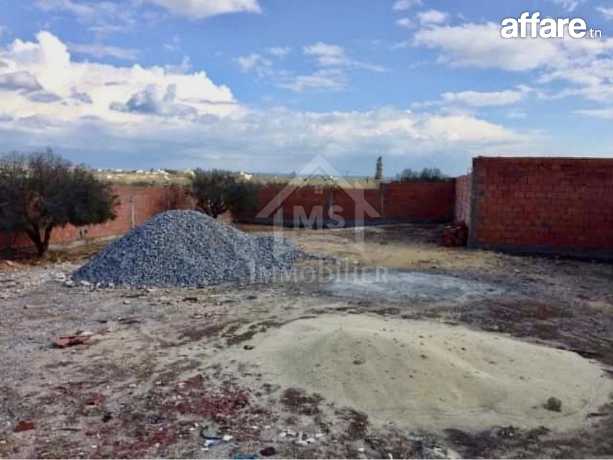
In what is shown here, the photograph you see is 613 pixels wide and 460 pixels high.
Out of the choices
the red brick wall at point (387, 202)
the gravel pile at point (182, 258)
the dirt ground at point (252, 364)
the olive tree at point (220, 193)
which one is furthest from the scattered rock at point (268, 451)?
the red brick wall at point (387, 202)

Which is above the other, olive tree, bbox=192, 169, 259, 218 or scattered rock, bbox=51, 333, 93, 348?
olive tree, bbox=192, 169, 259, 218

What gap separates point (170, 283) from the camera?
29.6 feet

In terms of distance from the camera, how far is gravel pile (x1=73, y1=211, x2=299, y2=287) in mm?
9133

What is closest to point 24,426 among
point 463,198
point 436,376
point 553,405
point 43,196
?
point 436,376

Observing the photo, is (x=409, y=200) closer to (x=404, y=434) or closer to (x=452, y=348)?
(x=452, y=348)

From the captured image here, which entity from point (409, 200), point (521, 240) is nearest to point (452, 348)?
point (521, 240)

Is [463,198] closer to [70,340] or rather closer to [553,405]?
[553,405]

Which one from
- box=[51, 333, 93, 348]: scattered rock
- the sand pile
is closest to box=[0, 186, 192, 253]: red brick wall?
box=[51, 333, 93, 348]: scattered rock

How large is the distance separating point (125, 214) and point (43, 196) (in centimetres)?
455

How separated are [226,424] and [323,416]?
0.71 m

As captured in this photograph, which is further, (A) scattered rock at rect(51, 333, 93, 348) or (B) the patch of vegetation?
(B) the patch of vegetation

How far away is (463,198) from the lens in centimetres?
1595

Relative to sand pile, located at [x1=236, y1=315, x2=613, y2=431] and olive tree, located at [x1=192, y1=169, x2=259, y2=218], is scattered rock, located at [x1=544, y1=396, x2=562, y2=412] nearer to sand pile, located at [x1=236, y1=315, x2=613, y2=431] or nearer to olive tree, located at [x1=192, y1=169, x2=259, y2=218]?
sand pile, located at [x1=236, y1=315, x2=613, y2=431]

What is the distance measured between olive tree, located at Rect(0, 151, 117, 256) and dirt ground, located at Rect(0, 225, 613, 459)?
5.70 feet
